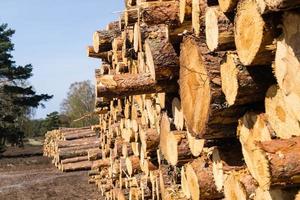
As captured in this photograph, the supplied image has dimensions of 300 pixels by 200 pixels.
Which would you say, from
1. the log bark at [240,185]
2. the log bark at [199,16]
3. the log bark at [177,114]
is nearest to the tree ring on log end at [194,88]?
the log bark at [199,16]

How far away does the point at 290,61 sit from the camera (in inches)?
84.7

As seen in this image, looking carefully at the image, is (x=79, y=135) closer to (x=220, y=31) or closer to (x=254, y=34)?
(x=220, y=31)

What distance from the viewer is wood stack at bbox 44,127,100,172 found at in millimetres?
14048

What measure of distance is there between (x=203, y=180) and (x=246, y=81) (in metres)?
1.01

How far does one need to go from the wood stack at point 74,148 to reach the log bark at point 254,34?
10456 mm

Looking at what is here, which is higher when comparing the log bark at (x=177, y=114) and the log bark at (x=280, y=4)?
the log bark at (x=280, y=4)

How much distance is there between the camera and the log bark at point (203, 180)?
338 centimetres

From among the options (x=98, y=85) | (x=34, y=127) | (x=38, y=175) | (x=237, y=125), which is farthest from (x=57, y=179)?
(x=34, y=127)

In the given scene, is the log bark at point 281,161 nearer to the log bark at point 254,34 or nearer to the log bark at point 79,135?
the log bark at point 254,34

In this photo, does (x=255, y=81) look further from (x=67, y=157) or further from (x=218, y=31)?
(x=67, y=157)

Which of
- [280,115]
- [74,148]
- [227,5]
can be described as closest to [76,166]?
[74,148]

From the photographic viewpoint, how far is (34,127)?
141 feet

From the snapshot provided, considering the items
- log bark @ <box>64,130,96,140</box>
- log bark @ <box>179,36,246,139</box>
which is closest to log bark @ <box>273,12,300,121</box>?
log bark @ <box>179,36,246,139</box>

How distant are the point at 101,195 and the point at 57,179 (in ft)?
8.24
